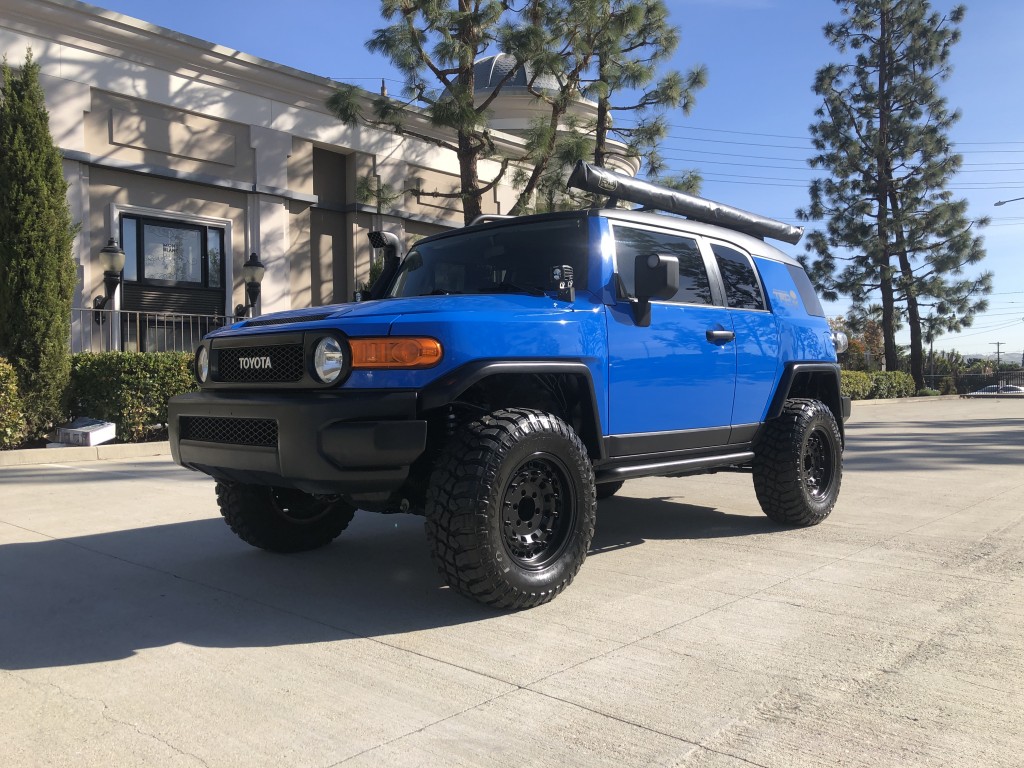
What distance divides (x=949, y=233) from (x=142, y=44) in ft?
97.1

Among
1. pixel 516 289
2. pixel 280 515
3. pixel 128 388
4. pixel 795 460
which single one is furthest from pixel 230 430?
pixel 128 388

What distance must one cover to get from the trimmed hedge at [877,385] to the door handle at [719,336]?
23668 mm

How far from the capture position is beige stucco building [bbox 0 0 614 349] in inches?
557

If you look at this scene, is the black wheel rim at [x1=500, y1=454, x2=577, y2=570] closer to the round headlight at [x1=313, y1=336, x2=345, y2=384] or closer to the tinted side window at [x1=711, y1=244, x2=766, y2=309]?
the round headlight at [x1=313, y1=336, x2=345, y2=384]

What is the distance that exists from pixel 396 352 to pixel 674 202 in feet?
8.46

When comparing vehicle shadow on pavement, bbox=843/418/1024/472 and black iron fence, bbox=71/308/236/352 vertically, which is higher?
black iron fence, bbox=71/308/236/352

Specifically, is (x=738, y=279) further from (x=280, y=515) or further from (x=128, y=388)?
(x=128, y=388)

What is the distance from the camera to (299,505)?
486 centimetres

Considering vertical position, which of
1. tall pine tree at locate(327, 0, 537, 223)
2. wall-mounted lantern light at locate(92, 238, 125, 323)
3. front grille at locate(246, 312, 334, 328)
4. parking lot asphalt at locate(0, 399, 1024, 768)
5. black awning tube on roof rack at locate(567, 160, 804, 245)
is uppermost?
tall pine tree at locate(327, 0, 537, 223)

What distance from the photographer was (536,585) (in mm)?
3697


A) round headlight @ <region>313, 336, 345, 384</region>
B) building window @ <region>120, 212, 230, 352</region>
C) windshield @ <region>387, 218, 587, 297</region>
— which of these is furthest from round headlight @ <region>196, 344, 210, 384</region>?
building window @ <region>120, 212, 230, 352</region>

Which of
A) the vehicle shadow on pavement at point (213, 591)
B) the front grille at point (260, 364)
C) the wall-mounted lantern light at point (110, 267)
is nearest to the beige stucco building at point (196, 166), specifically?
the wall-mounted lantern light at point (110, 267)

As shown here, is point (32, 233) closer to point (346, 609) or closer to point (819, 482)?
point (346, 609)

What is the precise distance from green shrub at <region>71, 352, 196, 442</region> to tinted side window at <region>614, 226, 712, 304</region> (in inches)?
318
